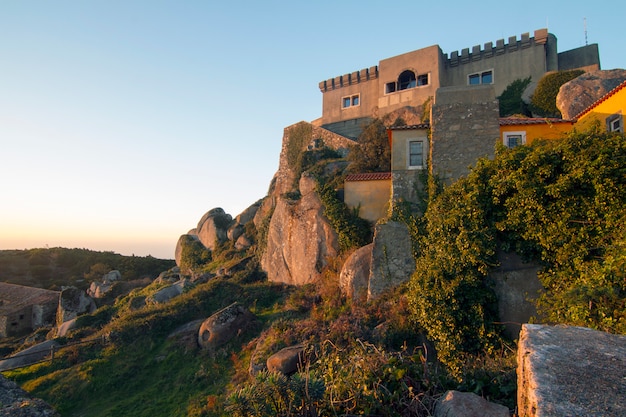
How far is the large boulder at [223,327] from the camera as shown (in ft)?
54.8

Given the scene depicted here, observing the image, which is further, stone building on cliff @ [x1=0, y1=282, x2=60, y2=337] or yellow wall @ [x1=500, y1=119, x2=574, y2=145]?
stone building on cliff @ [x1=0, y1=282, x2=60, y2=337]

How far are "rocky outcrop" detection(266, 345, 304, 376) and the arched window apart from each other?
27841 millimetres

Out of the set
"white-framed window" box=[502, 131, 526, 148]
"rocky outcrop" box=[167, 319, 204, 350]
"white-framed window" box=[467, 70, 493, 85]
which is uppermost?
"white-framed window" box=[467, 70, 493, 85]

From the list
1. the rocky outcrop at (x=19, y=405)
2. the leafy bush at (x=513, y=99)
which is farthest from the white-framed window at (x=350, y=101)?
the rocky outcrop at (x=19, y=405)

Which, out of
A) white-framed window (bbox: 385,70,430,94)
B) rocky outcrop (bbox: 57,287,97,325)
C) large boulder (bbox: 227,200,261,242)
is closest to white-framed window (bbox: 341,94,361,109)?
white-framed window (bbox: 385,70,430,94)

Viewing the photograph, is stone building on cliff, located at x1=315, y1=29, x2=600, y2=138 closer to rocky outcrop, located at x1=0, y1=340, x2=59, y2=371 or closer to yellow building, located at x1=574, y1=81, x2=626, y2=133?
yellow building, located at x1=574, y1=81, x2=626, y2=133

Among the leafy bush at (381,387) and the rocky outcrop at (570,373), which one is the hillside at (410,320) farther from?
the rocky outcrop at (570,373)

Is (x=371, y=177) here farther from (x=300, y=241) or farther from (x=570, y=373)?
(x=570, y=373)

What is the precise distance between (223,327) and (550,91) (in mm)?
25406

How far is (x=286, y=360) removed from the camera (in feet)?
40.8

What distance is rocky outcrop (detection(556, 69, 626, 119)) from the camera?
2232 cm

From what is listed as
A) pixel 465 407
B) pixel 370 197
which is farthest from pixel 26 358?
pixel 465 407

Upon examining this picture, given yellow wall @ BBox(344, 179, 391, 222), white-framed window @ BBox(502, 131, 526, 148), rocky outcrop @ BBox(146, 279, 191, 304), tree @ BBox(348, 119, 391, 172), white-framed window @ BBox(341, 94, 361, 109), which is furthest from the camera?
white-framed window @ BBox(341, 94, 361, 109)

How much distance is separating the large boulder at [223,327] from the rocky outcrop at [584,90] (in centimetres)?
2071
